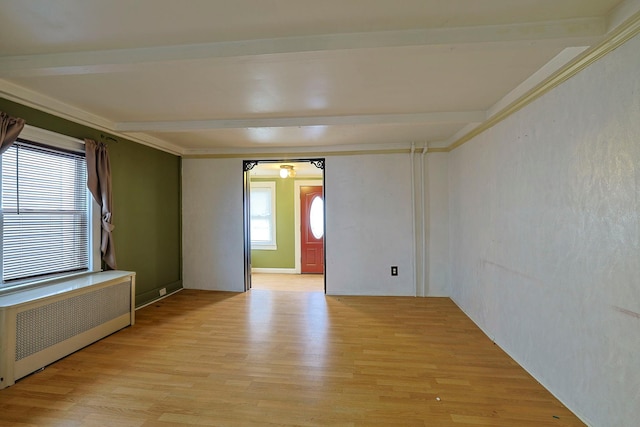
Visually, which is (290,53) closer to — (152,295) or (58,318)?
(58,318)

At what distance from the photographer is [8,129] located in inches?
95.3

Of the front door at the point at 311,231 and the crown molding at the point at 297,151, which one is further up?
the crown molding at the point at 297,151

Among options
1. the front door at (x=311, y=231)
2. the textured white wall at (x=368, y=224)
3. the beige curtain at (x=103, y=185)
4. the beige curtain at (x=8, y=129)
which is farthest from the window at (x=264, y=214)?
the beige curtain at (x=8, y=129)

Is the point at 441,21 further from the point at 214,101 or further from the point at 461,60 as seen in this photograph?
the point at 214,101

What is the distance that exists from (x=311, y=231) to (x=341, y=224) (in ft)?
7.17

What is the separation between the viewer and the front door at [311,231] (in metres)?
6.77

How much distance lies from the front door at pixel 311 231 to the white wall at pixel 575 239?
4.15m

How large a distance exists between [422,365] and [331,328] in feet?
3.66

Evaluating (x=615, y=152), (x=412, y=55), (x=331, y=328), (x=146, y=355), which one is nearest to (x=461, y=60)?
(x=412, y=55)

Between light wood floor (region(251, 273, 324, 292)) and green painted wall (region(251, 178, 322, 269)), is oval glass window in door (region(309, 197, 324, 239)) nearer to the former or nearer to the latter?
green painted wall (region(251, 178, 322, 269))

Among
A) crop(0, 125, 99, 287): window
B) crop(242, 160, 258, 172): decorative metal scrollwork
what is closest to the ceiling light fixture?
crop(242, 160, 258, 172): decorative metal scrollwork

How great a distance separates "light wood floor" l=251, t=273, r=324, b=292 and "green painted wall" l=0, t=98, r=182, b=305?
151cm

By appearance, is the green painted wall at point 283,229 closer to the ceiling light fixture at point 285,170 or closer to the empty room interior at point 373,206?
the ceiling light fixture at point 285,170

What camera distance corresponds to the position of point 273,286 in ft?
17.9
